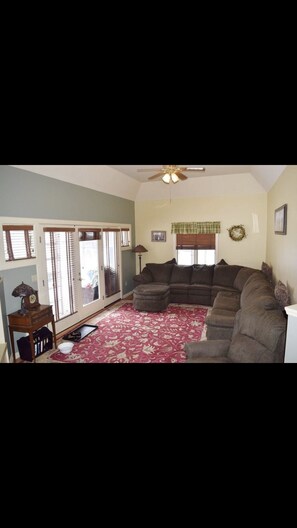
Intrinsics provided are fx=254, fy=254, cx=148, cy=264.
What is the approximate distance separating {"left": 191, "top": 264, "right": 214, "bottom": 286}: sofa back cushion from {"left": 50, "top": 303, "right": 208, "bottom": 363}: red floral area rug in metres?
0.72

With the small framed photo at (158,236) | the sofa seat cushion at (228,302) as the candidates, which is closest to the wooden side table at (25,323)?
the sofa seat cushion at (228,302)

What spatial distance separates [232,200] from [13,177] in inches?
187

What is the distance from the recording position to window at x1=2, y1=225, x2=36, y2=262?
3.09 meters

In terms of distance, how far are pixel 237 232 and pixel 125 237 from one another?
9.09ft

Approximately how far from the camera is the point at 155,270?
20.6 ft

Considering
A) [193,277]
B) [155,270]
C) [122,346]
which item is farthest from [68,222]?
[193,277]

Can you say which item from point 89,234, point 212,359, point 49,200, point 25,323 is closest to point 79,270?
point 89,234

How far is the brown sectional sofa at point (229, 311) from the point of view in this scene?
217 cm

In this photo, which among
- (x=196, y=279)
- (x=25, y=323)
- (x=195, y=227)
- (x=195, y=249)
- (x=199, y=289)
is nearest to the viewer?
(x=25, y=323)

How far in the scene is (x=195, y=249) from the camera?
657 cm

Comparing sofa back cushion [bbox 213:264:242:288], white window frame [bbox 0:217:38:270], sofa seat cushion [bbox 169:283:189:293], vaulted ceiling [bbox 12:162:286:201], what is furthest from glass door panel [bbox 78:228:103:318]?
sofa back cushion [bbox 213:264:242:288]

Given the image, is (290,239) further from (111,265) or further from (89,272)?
(111,265)

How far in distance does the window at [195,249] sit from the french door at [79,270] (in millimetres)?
1721
